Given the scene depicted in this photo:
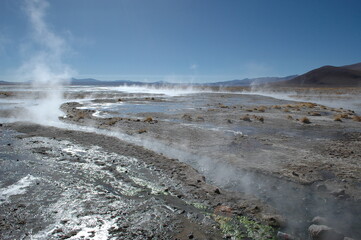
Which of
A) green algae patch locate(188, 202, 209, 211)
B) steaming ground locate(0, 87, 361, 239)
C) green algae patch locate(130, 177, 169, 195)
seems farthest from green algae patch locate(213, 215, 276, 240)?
green algae patch locate(130, 177, 169, 195)

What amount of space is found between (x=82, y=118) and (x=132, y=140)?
10.6 m

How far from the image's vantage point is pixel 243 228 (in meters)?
6.09

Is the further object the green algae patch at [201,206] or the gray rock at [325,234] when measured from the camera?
the green algae patch at [201,206]

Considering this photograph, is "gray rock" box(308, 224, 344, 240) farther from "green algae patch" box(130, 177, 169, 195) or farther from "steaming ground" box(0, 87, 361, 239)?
"green algae patch" box(130, 177, 169, 195)

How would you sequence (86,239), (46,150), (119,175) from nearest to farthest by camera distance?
(86,239) < (119,175) < (46,150)

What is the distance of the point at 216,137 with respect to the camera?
15766mm

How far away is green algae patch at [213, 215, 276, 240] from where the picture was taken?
577cm

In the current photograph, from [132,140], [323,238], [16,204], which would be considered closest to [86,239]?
[16,204]

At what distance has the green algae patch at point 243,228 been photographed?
227 inches

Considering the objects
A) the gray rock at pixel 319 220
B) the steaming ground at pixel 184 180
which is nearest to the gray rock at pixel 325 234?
the steaming ground at pixel 184 180

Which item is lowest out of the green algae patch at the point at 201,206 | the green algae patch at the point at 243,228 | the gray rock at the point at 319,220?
the green algae patch at the point at 243,228

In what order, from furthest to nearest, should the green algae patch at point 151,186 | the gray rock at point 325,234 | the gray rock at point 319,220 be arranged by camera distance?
1. the green algae patch at point 151,186
2. the gray rock at point 319,220
3. the gray rock at point 325,234

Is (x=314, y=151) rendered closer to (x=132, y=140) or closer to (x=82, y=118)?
(x=132, y=140)

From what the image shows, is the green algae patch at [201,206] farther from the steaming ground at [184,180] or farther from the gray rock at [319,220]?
the gray rock at [319,220]
